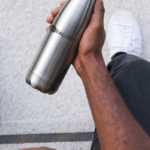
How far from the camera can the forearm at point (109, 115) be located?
18.2 inches

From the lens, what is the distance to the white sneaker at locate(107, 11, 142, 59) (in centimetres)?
100

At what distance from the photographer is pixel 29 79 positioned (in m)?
0.55

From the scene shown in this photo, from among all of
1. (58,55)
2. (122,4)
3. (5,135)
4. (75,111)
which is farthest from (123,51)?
(5,135)

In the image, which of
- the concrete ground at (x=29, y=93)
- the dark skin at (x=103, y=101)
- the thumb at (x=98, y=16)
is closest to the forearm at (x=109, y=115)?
the dark skin at (x=103, y=101)

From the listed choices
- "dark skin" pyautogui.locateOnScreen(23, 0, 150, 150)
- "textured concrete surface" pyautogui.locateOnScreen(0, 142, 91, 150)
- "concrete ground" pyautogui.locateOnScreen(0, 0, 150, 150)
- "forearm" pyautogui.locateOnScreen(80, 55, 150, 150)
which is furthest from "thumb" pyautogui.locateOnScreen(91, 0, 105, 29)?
"textured concrete surface" pyautogui.locateOnScreen(0, 142, 91, 150)

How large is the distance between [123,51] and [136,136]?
24.4 inches

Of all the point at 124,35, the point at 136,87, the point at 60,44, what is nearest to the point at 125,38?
the point at 124,35

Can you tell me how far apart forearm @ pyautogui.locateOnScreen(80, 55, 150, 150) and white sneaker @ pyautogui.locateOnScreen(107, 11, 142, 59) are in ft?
1.59

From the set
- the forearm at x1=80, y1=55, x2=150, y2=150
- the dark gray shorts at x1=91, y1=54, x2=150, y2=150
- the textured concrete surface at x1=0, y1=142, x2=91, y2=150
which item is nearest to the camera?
the forearm at x1=80, y1=55, x2=150, y2=150

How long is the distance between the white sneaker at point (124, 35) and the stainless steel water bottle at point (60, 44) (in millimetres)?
504

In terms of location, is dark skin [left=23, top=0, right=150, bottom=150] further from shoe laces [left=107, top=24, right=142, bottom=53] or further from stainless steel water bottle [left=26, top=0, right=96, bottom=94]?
shoe laces [left=107, top=24, right=142, bottom=53]

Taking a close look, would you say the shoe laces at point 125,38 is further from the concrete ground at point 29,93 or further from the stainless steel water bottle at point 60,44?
Answer: the stainless steel water bottle at point 60,44

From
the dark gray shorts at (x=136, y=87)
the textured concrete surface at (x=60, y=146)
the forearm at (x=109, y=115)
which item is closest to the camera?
the forearm at (x=109, y=115)

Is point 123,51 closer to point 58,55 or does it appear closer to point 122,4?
point 122,4
